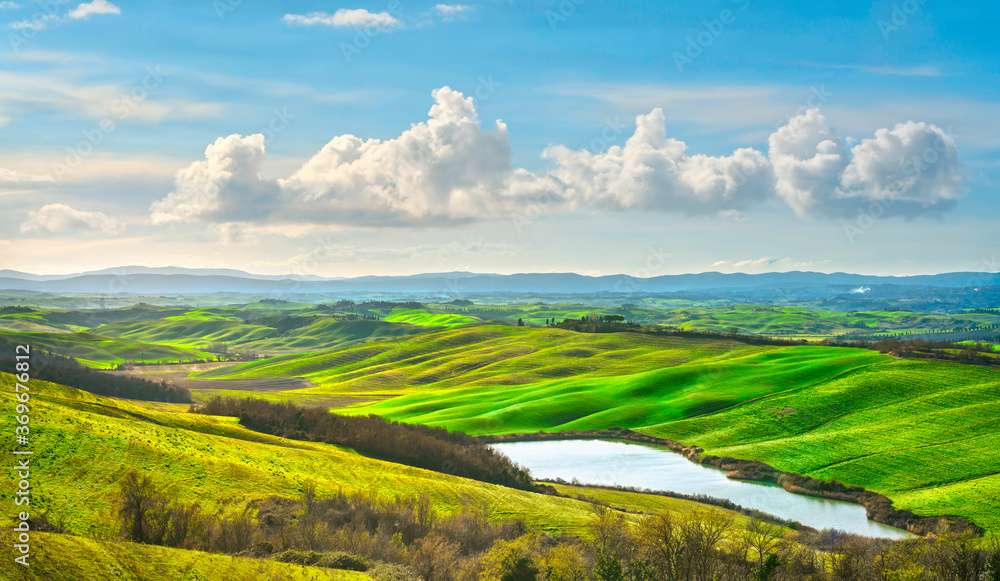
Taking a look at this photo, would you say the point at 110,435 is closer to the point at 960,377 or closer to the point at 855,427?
the point at 855,427

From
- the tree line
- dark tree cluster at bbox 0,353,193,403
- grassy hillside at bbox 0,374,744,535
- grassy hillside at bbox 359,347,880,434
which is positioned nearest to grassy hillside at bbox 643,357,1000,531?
grassy hillside at bbox 359,347,880,434

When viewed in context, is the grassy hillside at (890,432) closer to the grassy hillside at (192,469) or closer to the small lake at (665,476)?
the small lake at (665,476)

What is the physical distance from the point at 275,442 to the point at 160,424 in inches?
456

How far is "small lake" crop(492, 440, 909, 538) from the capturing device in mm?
67062

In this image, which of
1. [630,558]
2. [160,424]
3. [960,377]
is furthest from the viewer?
[960,377]

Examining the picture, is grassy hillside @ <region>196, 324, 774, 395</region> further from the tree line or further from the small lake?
the tree line

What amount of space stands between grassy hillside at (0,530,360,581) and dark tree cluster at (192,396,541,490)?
42660mm

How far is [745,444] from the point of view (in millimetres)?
94000

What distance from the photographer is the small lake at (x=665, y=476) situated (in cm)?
6706

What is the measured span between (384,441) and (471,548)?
3736 cm

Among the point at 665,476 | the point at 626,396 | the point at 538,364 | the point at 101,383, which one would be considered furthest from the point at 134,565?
the point at 538,364

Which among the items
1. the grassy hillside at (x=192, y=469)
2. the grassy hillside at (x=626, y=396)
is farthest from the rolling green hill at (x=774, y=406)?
the grassy hillside at (x=192, y=469)

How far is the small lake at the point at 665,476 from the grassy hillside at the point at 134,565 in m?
57.8

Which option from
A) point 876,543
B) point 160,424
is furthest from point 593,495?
point 160,424
